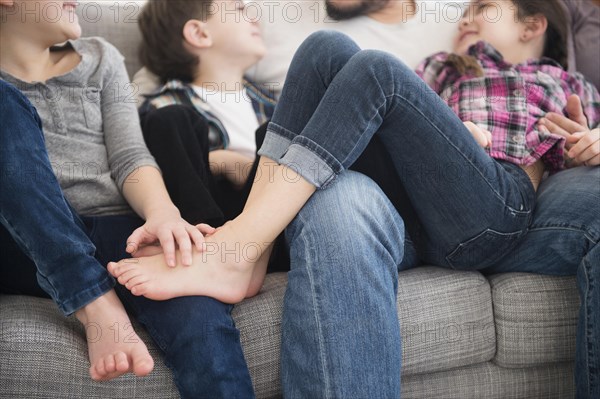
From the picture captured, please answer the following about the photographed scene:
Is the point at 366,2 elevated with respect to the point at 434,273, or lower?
elevated

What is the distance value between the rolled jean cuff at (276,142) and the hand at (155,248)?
169 mm

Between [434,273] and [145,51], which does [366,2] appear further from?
A: [434,273]

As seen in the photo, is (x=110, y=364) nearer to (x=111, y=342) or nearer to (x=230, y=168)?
(x=111, y=342)

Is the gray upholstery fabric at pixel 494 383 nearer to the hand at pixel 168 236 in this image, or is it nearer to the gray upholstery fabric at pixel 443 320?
the gray upholstery fabric at pixel 443 320

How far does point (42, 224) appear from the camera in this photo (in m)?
0.87

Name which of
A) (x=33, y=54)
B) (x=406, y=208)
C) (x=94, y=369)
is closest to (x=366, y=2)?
(x=406, y=208)

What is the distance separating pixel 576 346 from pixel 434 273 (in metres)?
0.26

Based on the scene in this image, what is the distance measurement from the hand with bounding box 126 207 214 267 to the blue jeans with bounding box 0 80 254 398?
0.07m

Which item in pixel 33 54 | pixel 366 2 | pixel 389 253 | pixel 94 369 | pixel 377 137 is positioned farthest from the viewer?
pixel 366 2

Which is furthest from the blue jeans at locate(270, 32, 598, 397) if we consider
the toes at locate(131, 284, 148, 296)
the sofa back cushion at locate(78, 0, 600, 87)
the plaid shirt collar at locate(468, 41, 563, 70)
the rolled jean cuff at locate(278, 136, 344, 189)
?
the sofa back cushion at locate(78, 0, 600, 87)

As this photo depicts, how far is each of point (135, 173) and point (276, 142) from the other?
0.29 metres

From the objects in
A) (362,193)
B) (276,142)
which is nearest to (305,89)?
(276,142)

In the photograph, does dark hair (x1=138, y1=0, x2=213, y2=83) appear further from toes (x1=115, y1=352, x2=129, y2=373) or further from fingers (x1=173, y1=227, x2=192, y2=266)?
toes (x1=115, y1=352, x2=129, y2=373)

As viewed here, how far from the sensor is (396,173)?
3.64ft
